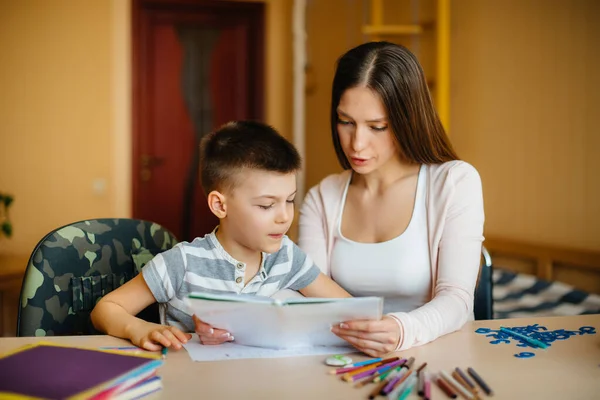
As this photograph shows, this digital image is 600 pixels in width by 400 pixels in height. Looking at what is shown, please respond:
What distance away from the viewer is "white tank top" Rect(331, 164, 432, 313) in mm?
1719

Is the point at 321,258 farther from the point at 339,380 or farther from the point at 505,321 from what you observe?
the point at 339,380

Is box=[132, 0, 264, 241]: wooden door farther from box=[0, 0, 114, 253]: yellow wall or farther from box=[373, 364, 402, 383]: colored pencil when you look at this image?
box=[373, 364, 402, 383]: colored pencil

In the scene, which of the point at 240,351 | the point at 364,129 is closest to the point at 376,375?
the point at 240,351

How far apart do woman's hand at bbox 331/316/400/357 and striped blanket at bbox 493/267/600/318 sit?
1648mm

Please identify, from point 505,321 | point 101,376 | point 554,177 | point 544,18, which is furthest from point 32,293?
point 544,18

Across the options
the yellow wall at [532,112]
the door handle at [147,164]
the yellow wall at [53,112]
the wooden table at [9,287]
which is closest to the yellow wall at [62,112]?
the yellow wall at [53,112]

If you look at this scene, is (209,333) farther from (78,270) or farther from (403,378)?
(78,270)

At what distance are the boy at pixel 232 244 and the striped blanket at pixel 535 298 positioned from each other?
1566 millimetres

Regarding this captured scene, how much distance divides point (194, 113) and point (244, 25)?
2.74 ft

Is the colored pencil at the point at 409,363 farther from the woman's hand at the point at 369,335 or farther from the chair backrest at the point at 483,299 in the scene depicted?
the chair backrest at the point at 483,299

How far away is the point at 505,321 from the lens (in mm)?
1530

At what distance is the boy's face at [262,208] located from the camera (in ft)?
4.65

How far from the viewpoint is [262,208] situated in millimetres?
1427

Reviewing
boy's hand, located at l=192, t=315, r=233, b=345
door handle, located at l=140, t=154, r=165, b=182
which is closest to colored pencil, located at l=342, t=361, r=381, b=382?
boy's hand, located at l=192, t=315, r=233, b=345
